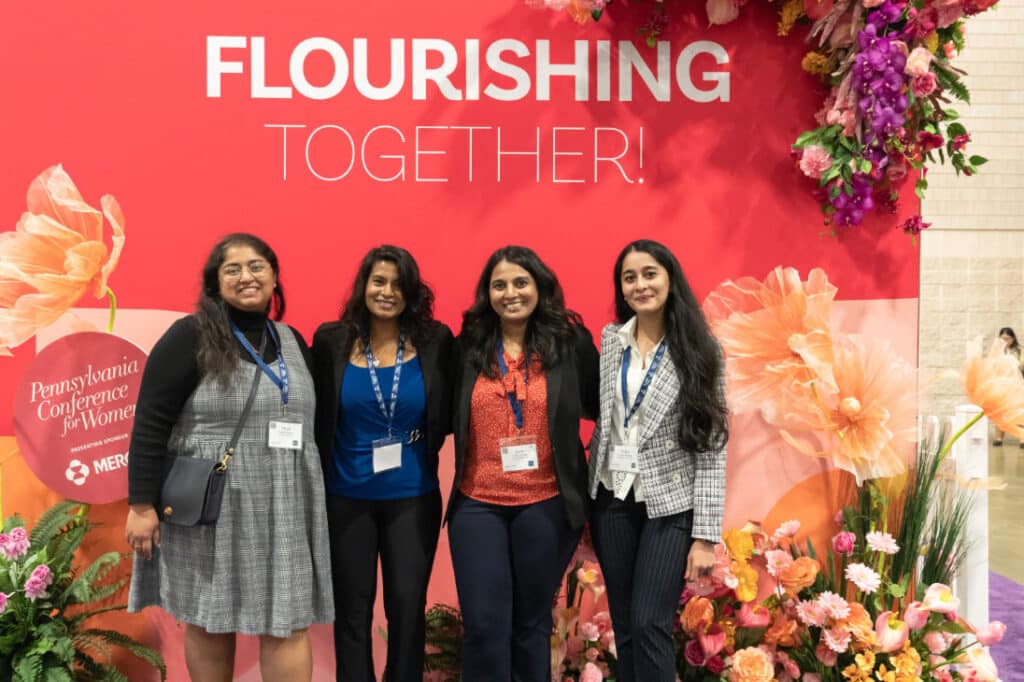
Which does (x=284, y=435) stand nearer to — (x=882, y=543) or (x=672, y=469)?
(x=672, y=469)

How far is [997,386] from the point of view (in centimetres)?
264

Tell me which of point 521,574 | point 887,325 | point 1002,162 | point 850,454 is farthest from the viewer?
point 1002,162

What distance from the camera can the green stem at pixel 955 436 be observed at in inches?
106

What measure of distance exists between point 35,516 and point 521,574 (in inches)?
78.1

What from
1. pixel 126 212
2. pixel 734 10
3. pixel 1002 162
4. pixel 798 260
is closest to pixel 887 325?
pixel 798 260

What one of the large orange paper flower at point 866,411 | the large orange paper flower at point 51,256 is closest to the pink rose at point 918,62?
the large orange paper flower at point 866,411

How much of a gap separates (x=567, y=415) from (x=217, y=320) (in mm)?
1044

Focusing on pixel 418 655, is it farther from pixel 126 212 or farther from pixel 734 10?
pixel 734 10

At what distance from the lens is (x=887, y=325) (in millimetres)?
2867

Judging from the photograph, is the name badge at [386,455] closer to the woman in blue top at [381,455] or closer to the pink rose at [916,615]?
the woman in blue top at [381,455]

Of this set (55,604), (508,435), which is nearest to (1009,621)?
(508,435)

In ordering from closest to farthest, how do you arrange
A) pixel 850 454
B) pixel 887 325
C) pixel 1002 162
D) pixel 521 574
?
1. pixel 521 574
2. pixel 850 454
3. pixel 887 325
4. pixel 1002 162

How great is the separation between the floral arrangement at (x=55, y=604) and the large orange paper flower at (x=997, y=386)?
3203 mm

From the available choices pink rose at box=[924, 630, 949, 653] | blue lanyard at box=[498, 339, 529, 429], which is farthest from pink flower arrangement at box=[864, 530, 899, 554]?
blue lanyard at box=[498, 339, 529, 429]
